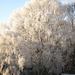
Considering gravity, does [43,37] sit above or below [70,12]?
below

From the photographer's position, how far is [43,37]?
54.1ft

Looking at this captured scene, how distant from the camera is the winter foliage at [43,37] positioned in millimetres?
15477

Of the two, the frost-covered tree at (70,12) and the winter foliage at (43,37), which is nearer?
the winter foliage at (43,37)

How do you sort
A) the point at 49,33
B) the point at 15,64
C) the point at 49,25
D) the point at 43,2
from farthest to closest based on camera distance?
the point at 43,2 < the point at 49,25 < the point at 49,33 < the point at 15,64

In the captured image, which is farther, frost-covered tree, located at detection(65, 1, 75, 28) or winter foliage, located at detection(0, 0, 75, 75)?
frost-covered tree, located at detection(65, 1, 75, 28)

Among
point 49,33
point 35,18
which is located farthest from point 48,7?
point 49,33

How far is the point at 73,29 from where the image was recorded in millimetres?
18344

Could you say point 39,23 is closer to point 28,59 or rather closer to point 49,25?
point 49,25

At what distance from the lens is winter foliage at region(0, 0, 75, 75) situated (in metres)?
15.5

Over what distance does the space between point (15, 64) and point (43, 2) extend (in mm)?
9100

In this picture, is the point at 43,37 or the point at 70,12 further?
the point at 70,12

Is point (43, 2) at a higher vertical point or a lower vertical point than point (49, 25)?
higher

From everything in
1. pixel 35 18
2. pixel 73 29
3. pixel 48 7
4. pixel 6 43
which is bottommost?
A: pixel 6 43

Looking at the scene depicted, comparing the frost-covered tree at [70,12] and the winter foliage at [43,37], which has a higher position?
the frost-covered tree at [70,12]
